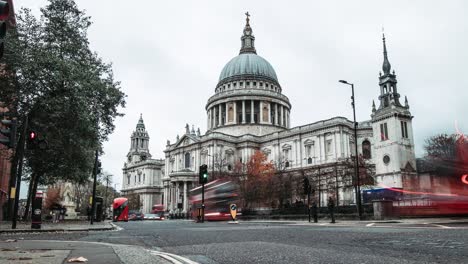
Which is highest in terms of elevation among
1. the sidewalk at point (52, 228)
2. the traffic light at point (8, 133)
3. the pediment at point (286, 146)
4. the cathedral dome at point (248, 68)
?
the cathedral dome at point (248, 68)

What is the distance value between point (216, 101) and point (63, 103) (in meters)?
68.3

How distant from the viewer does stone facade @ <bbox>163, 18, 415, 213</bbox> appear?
58.1 m

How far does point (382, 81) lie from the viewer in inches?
2446

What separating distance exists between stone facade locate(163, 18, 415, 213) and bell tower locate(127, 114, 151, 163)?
28080 mm

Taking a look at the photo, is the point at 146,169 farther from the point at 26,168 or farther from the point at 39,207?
the point at 39,207

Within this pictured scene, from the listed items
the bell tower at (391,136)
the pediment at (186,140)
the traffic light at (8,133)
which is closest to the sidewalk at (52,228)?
the traffic light at (8,133)

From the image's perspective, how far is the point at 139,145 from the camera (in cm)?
12469

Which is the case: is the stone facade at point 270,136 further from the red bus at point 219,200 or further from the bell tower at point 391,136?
the red bus at point 219,200

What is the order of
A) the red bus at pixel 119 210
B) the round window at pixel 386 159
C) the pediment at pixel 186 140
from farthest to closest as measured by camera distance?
the pediment at pixel 186 140, the round window at pixel 386 159, the red bus at pixel 119 210

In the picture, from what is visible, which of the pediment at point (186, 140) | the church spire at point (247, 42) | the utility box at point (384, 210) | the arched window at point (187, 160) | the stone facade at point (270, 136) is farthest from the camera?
the church spire at point (247, 42)

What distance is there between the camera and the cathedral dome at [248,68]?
95.9m

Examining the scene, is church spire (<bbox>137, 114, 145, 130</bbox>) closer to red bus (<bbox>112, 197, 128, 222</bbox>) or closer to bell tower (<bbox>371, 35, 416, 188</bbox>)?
red bus (<bbox>112, 197, 128, 222</bbox>)

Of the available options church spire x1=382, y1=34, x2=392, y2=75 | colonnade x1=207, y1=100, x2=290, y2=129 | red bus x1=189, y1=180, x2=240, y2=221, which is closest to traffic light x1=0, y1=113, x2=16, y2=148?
red bus x1=189, y1=180, x2=240, y2=221

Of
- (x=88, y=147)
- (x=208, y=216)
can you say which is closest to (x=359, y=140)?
(x=208, y=216)
